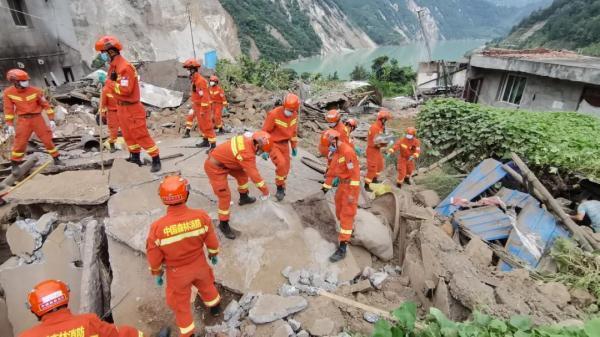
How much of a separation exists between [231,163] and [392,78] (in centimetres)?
3019


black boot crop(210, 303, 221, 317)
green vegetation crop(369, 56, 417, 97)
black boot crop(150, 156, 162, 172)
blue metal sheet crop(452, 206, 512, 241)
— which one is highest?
black boot crop(150, 156, 162, 172)

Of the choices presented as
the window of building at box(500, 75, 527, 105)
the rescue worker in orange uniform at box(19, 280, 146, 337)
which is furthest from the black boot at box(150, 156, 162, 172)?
the window of building at box(500, 75, 527, 105)

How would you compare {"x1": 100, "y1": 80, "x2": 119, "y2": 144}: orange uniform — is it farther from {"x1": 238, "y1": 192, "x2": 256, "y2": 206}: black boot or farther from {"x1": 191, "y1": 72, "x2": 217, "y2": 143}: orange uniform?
{"x1": 238, "y1": 192, "x2": 256, "y2": 206}: black boot

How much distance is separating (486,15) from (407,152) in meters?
232

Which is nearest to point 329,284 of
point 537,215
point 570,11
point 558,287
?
point 558,287

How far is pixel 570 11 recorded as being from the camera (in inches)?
1875

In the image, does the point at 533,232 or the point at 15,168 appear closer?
the point at 533,232

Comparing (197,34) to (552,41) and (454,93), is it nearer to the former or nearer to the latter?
(454,93)

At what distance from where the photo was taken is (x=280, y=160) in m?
5.17

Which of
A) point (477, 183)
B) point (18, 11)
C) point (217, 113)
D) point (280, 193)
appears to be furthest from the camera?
point (18, 11)

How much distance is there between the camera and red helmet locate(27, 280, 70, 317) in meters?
2.47

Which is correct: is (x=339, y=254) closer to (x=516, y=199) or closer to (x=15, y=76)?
(x=516, y=199)

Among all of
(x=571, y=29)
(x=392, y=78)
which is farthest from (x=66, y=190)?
(x=571, y=29)

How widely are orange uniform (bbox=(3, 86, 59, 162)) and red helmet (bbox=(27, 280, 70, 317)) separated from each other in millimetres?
4390
